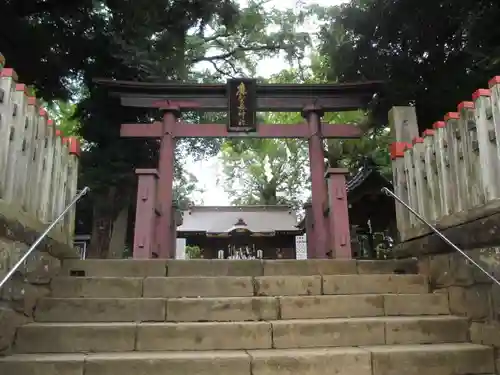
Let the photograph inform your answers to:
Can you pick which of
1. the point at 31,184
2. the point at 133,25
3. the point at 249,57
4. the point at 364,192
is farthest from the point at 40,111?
the point at 249,57

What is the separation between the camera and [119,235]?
10.2m

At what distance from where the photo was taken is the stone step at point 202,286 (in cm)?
377

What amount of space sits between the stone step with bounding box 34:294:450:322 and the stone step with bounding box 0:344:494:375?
1.49 feet

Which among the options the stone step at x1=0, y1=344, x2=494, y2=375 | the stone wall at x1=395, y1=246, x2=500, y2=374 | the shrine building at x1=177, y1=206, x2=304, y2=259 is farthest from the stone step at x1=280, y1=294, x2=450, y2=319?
the shrine building at x1=177, y1=206, x2=304, y2=259

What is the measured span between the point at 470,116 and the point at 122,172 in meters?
7.39

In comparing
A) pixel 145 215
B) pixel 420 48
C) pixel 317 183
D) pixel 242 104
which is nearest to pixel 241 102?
pixel 242 104

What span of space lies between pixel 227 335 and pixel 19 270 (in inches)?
65.2

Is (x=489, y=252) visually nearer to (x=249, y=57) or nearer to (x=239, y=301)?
(x=239, y=301)

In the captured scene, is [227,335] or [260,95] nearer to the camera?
[227,335]

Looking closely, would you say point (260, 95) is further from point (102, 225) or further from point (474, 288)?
point (474, 288)

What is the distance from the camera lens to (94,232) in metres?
10.1

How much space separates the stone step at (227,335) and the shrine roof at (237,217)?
1495cm

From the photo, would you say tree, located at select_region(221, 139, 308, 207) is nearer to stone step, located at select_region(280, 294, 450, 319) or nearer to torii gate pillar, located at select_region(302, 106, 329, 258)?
torii gate pillar, located at select_region(302, 106, 329, 258)

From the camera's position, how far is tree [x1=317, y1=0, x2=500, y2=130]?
6.88m
